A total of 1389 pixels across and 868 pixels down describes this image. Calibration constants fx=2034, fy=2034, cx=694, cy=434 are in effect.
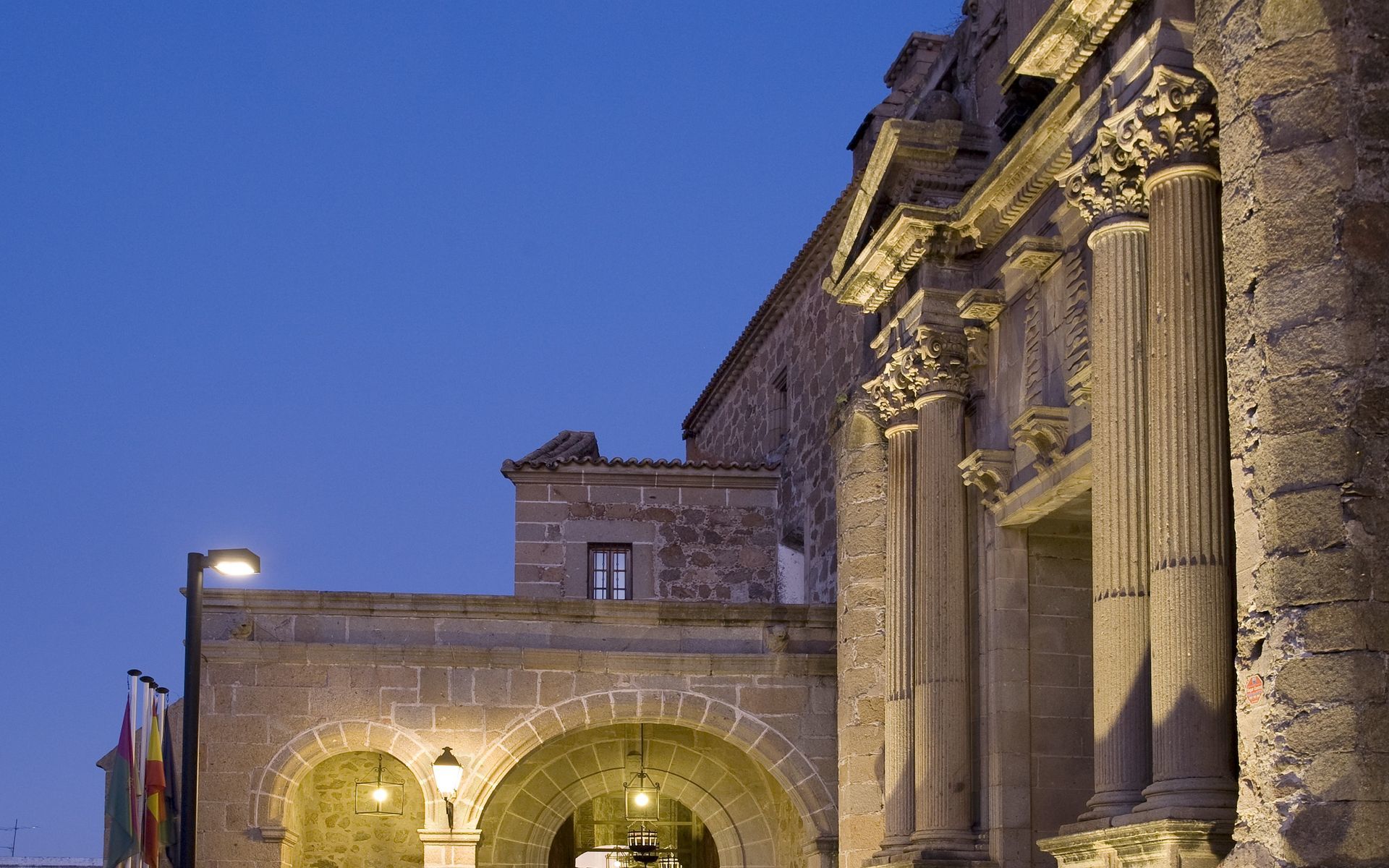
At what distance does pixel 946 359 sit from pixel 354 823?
→ 9001 millimetres

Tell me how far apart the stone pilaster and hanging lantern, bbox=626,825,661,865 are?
11.4 metres

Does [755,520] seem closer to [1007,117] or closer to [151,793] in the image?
[151,793]

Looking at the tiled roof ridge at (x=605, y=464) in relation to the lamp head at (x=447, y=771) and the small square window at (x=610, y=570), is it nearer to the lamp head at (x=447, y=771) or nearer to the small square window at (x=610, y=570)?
the small square window at (x=610, y=570)

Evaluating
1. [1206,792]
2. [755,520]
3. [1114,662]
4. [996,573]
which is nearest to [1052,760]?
[996,573]

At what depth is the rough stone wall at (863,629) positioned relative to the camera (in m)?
16.1

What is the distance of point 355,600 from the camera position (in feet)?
60.6

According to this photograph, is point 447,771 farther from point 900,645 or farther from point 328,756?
point 900,645

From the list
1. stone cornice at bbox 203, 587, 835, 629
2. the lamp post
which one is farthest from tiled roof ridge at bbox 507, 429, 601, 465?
the lamp post

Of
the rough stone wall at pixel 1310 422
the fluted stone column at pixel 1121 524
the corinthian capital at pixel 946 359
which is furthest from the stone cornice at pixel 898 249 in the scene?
the rough stone wall at pixel 1310 422

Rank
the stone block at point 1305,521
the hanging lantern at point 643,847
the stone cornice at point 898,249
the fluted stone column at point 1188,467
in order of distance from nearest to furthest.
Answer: the stone block at point 1305,521 → the fluted stone column at point 1188,467 → the stone cornice at point 898,249 → the hanging lantern at point 643,847

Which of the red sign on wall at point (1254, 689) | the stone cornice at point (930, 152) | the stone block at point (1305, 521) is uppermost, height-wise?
the stone cornice at point (930, 152)

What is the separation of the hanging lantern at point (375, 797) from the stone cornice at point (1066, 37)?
35.3 feet

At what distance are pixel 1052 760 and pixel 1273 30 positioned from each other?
21.1ft

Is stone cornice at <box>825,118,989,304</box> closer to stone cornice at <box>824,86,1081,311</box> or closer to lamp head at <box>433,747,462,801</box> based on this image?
stone cornice at <box>824,86,1081,311</box>
